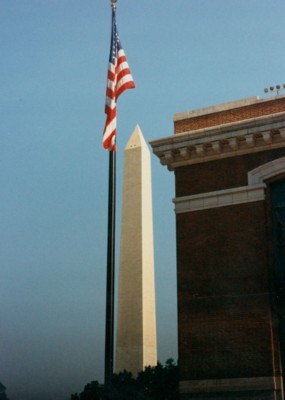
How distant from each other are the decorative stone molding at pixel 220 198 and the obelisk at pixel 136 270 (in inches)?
566

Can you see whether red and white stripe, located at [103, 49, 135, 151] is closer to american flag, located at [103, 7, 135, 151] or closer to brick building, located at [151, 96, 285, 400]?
american flag, located at [103, 7, 135, 151]

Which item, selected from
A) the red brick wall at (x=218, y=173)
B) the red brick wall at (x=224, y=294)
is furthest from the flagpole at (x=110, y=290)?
the red brick wall at (x=218, y=173)

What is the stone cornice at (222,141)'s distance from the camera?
65.4 feet

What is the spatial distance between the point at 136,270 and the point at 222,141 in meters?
16.0

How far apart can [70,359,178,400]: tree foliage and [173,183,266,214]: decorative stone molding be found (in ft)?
19.0

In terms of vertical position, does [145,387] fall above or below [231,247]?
below

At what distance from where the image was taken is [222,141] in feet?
67.9

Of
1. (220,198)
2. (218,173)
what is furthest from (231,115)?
(220,198)

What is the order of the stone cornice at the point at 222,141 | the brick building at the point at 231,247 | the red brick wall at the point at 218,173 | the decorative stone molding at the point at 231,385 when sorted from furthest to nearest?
the red brick wall at the point at 218,173 → the stone cornice at the point at 222,141 → the brick building at the point at 231,247 → the decorative stone molding at the point at 231,385

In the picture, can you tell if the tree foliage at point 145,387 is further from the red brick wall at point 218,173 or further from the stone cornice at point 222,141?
the stone cornice at point 222,141

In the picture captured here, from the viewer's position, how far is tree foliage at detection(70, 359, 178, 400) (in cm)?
2181

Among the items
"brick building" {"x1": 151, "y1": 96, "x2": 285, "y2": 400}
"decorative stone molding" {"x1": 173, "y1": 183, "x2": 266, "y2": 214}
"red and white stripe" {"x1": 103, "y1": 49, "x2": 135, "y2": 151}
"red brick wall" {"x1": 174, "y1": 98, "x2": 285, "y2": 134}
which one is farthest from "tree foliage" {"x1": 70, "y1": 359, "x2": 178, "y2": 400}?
"red and white stripe" {"x1": 103, "y1": 49, "x2": 135, "y2": 151}

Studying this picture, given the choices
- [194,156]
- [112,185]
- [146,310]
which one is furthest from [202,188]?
→ [146,310]

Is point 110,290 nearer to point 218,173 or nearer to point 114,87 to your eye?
point 114,87
